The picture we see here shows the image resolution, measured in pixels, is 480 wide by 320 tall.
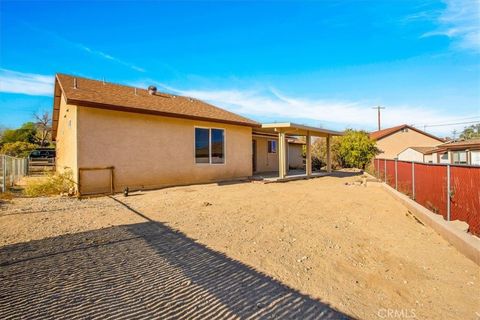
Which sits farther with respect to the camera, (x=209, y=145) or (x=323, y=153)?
(x=323, y=153)

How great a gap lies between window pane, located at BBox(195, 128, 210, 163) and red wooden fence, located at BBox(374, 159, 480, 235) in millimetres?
8323

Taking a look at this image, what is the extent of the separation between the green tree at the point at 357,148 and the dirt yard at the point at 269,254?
16506mm

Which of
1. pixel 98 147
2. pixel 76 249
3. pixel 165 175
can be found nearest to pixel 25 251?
pixel 76 249

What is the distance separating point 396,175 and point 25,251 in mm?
11962

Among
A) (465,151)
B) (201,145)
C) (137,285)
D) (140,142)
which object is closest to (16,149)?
(140,142)

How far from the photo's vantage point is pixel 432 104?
26078 mm

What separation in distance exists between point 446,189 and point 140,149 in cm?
966

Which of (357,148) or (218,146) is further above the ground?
(357,148)

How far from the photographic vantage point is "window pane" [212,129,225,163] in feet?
43.5

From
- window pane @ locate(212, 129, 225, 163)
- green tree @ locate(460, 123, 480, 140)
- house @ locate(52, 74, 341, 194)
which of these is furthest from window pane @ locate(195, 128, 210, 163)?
green tree @ locate(460, 123, 480, 140)

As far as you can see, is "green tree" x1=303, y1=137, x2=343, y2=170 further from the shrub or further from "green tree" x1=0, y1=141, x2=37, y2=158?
"green tree" x1=0, y1=141, x2=37, y2=158

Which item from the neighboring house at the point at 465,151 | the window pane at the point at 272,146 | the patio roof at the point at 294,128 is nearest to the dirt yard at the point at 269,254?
the patio roof at the point at 294,128

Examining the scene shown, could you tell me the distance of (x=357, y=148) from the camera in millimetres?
23000

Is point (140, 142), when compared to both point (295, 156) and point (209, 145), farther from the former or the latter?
point (295, 156)
